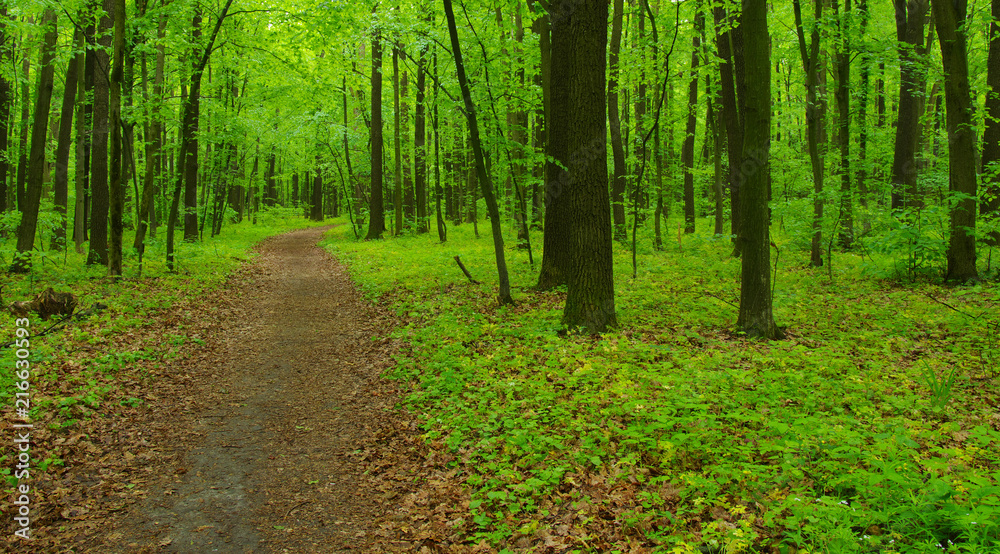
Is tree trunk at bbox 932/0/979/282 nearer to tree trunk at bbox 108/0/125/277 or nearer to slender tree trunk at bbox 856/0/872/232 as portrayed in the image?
slender tree trunk at bbox 856/0/872/232

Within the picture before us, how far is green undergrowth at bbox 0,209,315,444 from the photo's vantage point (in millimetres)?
5986

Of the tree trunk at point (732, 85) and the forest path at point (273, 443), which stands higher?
the tree trunk at point (732, 85)

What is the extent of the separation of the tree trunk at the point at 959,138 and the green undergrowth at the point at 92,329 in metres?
13.7

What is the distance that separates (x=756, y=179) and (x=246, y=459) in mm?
7105

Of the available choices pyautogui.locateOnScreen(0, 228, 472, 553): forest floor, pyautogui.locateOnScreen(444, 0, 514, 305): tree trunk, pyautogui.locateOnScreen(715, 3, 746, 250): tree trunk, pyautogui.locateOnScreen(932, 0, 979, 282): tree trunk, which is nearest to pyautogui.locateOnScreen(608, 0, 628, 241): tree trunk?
pyautogui.locateOnScreen(715, 3, 746, 250): tree trunk

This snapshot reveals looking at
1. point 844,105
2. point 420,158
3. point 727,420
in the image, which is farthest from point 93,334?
point 844,105

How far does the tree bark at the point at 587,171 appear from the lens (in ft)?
24.8

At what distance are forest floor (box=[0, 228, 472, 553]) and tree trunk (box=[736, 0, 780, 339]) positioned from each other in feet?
16.4

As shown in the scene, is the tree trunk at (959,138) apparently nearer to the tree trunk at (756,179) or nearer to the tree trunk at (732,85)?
the tree trunk at (732,85)

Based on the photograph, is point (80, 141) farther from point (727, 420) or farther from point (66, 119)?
point (727, 420)

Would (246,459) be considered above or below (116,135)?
below

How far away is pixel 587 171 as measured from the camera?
24.8 feet

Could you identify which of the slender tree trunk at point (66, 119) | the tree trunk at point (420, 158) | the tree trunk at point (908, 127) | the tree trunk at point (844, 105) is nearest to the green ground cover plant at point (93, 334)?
the slender tree trunk at point (66, 119)

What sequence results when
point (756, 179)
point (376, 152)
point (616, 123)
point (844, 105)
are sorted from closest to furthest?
1. point (756, 179)
2. point (844, 105)
3. point (616, 123)
4. point (376, 152)
